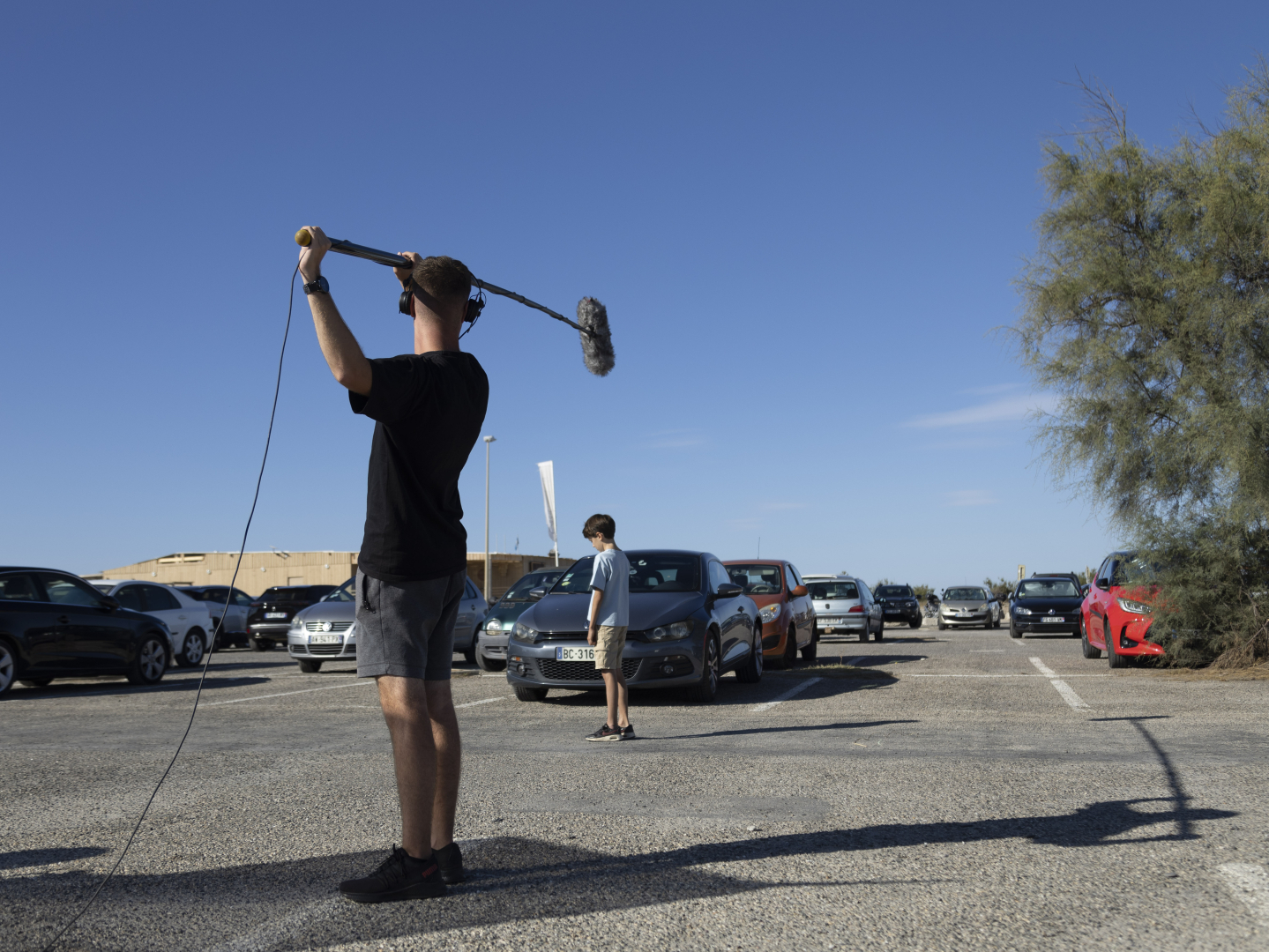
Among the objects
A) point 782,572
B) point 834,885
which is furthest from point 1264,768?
point 782,572

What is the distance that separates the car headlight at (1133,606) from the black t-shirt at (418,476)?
13.4 metres

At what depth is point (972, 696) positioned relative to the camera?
1170 centimetres

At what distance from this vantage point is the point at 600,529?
8.82 m

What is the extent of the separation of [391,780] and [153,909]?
8.74ft

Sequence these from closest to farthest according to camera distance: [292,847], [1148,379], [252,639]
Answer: [292,847] < [1148,379] < [252,639]

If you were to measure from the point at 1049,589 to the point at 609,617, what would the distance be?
72.6ft

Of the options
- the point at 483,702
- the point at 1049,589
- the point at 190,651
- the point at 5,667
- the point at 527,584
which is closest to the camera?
the point at 483,702

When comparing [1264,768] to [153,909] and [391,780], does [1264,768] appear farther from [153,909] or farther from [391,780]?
[153,909]

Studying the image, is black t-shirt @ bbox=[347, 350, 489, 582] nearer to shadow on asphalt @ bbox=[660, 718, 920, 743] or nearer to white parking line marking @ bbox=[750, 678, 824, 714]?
shadow on asphalt @ bbox=[660, 718, 920, 743]

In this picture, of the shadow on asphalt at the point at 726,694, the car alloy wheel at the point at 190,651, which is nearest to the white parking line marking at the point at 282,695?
the shadow on asphalt at the point at 726,694

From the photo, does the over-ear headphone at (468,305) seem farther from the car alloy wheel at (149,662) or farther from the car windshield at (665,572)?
the car alloy wheel at (149,662)

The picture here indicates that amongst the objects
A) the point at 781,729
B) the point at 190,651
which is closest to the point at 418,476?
the point at 781,729

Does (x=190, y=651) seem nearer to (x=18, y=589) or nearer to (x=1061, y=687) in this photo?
(x=18, y=589)

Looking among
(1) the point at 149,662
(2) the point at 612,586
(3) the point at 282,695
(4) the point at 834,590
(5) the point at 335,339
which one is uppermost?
(4) the point at 834,590
